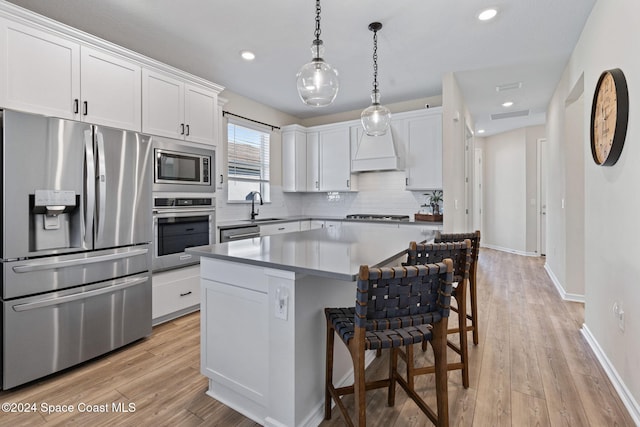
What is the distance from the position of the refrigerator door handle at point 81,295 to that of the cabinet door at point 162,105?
137 centimetres

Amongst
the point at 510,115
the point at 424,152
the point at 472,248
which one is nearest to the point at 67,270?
the point at 472,248

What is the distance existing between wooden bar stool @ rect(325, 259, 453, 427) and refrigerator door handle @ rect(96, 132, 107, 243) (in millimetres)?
2044

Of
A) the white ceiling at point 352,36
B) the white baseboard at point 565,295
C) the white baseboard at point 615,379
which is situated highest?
the white ceiling at point 352,36

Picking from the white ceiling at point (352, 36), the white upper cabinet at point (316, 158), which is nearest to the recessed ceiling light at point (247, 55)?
the white ceiling at point (352, 36)

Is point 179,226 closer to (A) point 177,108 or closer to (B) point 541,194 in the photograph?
(A) point 177,108

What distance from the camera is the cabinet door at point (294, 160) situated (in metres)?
5.29

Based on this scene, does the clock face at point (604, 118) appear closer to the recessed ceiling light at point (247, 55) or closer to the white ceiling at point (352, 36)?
the white ceiling at point (352, 36)

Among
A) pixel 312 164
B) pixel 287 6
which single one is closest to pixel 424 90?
pixel 312 164

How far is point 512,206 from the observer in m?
6.82

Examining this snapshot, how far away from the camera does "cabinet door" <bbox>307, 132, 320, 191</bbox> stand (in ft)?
17.6

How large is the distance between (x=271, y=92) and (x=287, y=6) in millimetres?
2063

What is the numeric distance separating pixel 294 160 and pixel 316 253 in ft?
12.4

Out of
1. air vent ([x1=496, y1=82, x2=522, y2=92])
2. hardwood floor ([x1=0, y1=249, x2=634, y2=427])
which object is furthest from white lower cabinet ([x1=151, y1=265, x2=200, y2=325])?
air vent ([x1=496, y1=82, x2=522, y2=92])

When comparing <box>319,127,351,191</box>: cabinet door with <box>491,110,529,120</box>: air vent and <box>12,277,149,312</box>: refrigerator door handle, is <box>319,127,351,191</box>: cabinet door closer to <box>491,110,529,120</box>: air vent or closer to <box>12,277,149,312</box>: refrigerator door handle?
<box>491,110,529,120</box>: air vent
